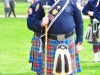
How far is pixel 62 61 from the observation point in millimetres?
5461

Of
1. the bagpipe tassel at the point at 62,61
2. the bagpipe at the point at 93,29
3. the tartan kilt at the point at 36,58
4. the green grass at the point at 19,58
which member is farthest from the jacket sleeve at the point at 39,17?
the bagpipe at the point at 93,29

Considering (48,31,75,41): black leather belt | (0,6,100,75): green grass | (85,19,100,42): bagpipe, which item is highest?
(85,19,100,42): bagpipe

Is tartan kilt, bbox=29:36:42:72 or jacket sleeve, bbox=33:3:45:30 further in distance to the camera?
tartan kilt, bbox=29:36:42:72

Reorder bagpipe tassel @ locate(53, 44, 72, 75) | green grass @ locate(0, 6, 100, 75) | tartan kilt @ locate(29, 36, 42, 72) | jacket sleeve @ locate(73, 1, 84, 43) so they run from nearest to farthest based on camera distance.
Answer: bagpipe tassel @ locate(53, 44, 72, 75) < jacket sleeve @ locate(73, 1, 84, 43) < tartan kilt @ locate(29, 36, 42, 72) < green grass @ locate(0, 6, 100, 75)

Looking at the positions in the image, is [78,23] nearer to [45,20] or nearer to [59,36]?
[59,36]

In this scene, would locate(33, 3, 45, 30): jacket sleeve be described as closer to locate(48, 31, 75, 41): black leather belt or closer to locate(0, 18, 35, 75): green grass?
locate(48, 31, 75, 41): black leather belt

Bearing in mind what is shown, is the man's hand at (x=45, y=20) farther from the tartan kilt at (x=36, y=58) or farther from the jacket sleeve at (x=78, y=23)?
the tartan kilt at (x=36, y=58)

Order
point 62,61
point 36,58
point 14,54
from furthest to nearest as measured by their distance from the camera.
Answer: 1. point 14,54
2. point 36,58
3. point 62,61

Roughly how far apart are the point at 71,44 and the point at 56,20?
1.33ft

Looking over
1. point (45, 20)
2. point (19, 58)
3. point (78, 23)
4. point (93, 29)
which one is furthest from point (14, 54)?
point (45, 20)

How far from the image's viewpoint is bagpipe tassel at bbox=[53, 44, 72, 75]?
5.47 m

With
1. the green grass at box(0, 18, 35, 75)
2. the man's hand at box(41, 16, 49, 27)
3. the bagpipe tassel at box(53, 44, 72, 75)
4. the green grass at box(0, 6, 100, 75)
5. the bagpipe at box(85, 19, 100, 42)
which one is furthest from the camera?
the bagpipe at box(85, 19, 100, 42)

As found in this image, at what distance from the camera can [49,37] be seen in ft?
18.4

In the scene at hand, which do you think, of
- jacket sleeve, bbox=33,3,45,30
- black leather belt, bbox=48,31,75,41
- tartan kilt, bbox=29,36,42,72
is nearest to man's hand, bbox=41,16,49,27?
jacket sleeve, bbox=33,3,45,30
